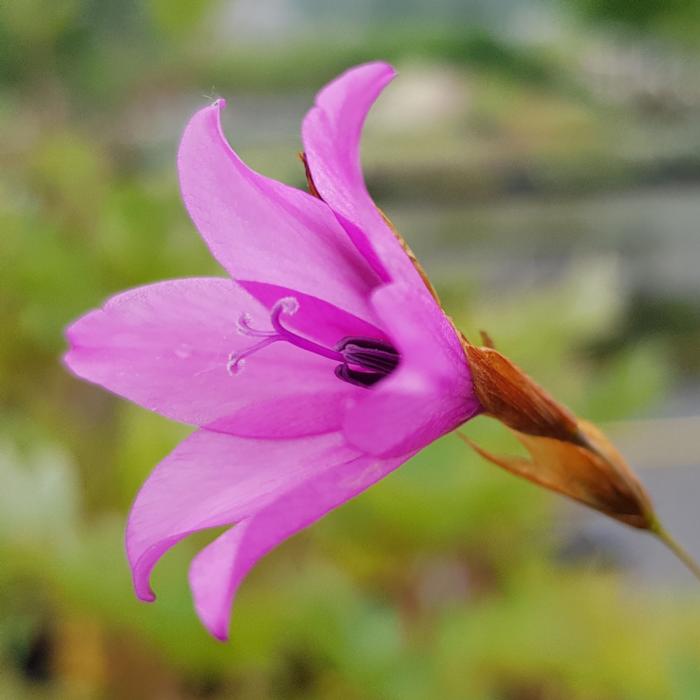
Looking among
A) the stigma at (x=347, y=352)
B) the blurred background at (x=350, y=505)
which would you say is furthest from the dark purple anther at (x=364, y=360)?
the blurred background at (x=350, y=505)

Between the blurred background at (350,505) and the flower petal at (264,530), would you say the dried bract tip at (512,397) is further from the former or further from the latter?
the blurred background at (350,505)

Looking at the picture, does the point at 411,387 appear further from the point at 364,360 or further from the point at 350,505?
the point at 350,505

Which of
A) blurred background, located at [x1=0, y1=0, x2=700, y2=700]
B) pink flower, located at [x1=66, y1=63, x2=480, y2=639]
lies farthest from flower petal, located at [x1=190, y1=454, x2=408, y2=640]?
blurred background, located at [x1=0, y1=0, x2=700, y2=700]

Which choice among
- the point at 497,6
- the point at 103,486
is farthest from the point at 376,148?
the point at 103,486

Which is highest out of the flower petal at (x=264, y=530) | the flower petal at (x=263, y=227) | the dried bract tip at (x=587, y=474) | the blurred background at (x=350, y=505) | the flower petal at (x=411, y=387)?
the flower petal at (x=263, y=227)

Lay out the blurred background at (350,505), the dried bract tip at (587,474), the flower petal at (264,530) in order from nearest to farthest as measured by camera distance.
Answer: the flower petal at (264,530)
the dried bract tip at (587,474)
the blurred background at (350,505)

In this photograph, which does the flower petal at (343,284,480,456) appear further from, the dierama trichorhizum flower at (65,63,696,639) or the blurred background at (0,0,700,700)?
the blurred background at (0,0,700,700)
